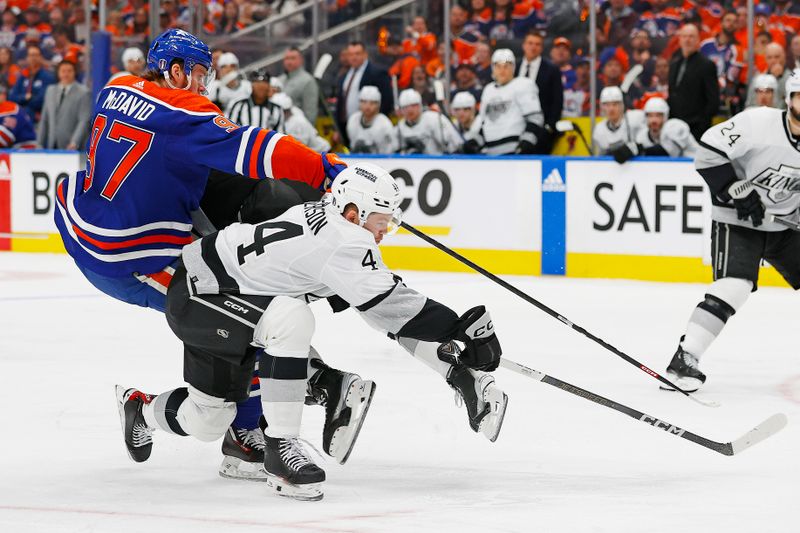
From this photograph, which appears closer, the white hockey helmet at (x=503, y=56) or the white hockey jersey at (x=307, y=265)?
the white hockey jersey at (x=307, y=265)

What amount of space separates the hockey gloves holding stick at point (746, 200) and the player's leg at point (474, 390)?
2085 mm

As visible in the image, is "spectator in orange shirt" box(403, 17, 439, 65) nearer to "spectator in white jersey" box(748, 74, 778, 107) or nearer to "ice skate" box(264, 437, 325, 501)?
"spectator in white jersey" box(748, 74, 778, 107)

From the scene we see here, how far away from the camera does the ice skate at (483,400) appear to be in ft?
12.7

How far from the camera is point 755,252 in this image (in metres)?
5.78

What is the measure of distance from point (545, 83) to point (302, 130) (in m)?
2.19

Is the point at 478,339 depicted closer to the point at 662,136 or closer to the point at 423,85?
the point at 662,136

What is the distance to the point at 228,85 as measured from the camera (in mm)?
12172

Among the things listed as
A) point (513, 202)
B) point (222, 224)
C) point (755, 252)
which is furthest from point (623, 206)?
point (222, 224)

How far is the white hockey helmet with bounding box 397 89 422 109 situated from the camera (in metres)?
11.0

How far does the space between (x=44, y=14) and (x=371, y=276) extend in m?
10.9

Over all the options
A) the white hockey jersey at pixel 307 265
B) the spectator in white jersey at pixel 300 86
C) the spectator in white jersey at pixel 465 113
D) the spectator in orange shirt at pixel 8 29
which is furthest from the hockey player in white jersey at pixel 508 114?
the white hockey jersey at pixel 307 265

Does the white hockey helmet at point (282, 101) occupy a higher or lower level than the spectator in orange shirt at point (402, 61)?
lower

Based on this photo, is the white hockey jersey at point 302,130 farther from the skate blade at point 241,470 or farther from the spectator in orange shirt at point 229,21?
the skate blade at point 241,470

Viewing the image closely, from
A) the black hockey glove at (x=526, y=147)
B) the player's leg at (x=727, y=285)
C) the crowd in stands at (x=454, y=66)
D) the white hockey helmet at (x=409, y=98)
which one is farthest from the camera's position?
the white hockey helmet at (x=409, y=98)
